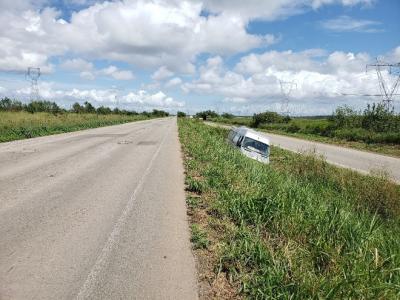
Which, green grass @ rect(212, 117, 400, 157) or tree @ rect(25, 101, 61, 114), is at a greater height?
tree @ rect(25, 101, 61, 114)

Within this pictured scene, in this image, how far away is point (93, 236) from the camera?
21.2 ft

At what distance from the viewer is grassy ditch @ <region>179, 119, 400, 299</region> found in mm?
4445

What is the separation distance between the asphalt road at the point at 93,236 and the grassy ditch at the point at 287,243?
417 millimetres

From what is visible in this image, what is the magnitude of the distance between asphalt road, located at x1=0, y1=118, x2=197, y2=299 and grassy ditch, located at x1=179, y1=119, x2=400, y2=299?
1.37ft

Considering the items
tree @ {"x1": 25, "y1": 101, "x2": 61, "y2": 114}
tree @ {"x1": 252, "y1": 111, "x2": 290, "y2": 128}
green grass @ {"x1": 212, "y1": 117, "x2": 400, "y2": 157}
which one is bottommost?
green grass @ {"x1": 212, "y1": 117, "x2": 400, "y2": 157}

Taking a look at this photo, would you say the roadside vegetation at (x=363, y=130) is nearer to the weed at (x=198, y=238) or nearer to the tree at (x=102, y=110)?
the weed at (x=198, y=238)

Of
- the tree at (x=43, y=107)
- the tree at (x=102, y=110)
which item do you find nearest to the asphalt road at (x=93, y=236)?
the tree at (x=43, y=107)

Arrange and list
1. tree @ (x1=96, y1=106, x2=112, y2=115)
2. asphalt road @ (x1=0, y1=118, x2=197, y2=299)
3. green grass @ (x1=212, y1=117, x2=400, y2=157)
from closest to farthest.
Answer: asphalt road @ (x1=0, y1=118, x2=197, y2=299) → green grass @ (x1=212, y1=117, x2=400, y2=157) → tree @ (x1=96, y1=106, x2=112, y2=115)

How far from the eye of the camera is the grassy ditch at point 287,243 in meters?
4.45

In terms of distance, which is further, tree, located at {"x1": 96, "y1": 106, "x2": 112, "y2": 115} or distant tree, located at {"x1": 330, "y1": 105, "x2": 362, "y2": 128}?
tree, located at {"x1": 96, "y1": 106, "x2": 112, "y2": 115}

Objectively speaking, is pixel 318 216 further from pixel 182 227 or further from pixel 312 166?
pixel 312 166

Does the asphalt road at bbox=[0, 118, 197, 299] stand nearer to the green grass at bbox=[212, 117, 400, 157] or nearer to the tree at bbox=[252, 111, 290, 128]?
the green grass at bbox=[212, 117, 400, 157]

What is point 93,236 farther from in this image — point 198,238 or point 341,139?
point 341,139

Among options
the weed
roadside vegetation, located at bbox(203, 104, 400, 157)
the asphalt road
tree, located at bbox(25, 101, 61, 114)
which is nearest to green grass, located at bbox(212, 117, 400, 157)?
roadside vegetation, located at bbox(203, 104, 400, 157)
